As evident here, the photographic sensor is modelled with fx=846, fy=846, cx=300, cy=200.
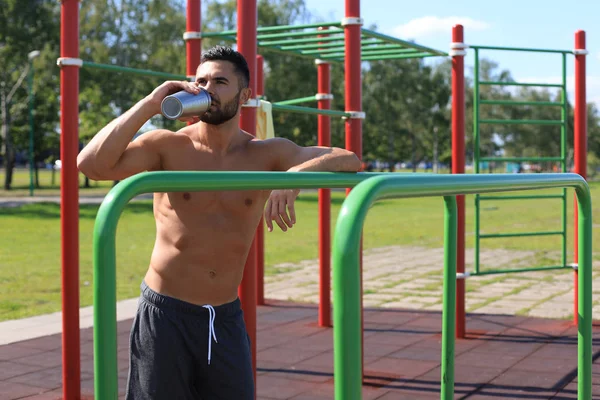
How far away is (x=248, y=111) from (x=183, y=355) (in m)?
1.64

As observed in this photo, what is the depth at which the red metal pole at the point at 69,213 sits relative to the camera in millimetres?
4277

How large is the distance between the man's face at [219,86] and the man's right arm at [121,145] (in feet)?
0.29

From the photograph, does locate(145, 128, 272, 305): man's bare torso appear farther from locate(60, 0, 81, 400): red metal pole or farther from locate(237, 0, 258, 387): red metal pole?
locate(60, 0, 81, 400): red metal pole

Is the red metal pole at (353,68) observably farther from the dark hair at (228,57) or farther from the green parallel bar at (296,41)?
the dark hair at (228,57)

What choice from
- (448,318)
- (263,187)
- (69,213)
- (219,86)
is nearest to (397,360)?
(69,213)

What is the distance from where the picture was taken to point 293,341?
609 centimetres

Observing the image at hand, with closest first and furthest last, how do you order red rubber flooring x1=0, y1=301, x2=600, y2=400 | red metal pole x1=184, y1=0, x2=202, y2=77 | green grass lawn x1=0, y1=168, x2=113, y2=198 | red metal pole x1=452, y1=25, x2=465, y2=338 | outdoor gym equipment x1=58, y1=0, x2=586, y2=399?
1. outdoor gym equipment x1=58, y1=0, x2=586, y2=399
2. red rubber flooring x1=0, y1=301, x2=600, y2=400
3. red metal pole x1=184, y1=0, x2=202, y2=77
4. red metal pole x1=452, y1=25, x2=465, y2=338
5. green grass lawn x1=0, y1=168, x2=113, y2=198

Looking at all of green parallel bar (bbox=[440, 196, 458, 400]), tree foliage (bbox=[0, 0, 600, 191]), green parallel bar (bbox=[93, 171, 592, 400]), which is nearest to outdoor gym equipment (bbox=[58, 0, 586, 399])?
green parallel bar (bbox=[440, 196, 458, 400])

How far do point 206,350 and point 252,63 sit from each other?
5.72ft

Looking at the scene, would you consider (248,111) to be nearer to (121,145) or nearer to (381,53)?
(121,145)

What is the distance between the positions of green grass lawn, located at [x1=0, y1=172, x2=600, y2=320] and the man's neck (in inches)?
184

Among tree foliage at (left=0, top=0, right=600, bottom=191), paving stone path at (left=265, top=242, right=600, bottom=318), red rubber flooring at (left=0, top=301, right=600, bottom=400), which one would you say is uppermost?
tree foliage at (left=0, top=0, right=600, bottom=191)

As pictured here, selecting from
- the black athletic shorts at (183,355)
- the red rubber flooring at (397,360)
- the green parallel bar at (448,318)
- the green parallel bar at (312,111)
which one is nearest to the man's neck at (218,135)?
the black athletic shorts at (183,355)

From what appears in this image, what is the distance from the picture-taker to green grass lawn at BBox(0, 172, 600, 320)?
8.57 m
